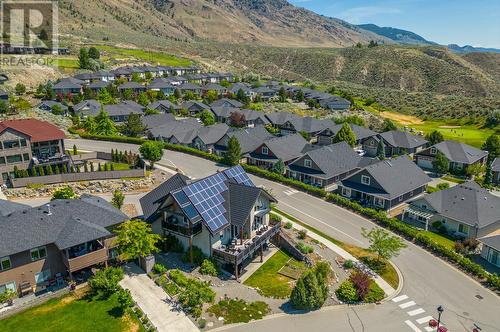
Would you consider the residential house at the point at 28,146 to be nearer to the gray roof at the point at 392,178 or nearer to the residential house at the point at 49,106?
the residential house at the point at 49,106

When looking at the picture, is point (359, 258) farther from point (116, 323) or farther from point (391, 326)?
point (116, 323)

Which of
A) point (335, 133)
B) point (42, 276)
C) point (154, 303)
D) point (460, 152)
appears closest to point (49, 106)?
point (335, 133)

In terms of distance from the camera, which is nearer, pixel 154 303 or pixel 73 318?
pixel 73 318

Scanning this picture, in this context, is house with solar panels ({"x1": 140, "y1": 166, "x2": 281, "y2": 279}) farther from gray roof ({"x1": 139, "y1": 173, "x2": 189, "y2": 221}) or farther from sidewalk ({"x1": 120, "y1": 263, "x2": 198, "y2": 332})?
sidewalk ({"x1": 120, "y1": 263, "x2": 198, "y2": 332})

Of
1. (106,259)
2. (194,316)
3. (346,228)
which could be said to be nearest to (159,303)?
(194,316)

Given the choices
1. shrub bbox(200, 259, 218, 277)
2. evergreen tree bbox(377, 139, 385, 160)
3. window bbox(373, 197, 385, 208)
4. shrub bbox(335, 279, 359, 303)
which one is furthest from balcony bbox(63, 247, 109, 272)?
evergreen tree bbox(377, 139, 385, 160)

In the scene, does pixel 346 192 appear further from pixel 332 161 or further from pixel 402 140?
pixel 402 140
